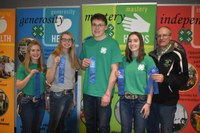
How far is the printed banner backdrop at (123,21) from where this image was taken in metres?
2.70

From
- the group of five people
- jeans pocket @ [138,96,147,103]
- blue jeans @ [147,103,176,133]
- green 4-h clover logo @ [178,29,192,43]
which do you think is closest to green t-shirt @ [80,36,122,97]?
the group of five people

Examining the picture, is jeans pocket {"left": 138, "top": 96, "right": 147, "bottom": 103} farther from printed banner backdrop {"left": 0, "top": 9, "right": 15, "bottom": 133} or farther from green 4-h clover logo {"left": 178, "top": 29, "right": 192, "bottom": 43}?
printed banner backdrop {"left": 0, "top": 9, "right": 15, "bottom": 133}

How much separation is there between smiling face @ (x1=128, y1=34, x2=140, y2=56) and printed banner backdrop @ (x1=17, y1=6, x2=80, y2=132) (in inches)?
32.2

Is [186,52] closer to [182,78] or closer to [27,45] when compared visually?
[182,78]

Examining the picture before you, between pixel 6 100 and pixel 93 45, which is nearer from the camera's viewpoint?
pixel 93 45

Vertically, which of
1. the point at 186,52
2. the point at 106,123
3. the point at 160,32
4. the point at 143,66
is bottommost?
the point at 106,123

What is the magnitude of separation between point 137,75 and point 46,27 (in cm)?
146

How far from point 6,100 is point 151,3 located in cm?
241

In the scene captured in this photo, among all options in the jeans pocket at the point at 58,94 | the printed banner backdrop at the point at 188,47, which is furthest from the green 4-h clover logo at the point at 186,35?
the jeans pocket at the point at 58,94

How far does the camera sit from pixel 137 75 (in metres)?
2.27

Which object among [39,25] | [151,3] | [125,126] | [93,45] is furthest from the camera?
[39,25]

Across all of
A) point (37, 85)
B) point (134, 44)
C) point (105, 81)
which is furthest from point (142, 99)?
point (37, 85)

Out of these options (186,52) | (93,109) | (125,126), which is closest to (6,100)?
(93,109)

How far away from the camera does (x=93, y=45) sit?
8.20ft
